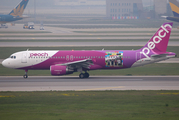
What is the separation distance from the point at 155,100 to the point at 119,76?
1545 centimetres

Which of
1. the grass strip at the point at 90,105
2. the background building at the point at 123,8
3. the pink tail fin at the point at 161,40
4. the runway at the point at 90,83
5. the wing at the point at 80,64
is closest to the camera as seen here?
the grass strip at the point at 90,105

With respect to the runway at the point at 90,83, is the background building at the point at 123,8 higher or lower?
higher

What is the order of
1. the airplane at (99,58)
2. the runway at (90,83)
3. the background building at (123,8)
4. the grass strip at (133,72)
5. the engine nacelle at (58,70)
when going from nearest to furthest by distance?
the runway at (90,83)
the engine nacelle at (58,70)
the airplane at (99,58)
the grass strip at (133,72)
the background building at (123,8)

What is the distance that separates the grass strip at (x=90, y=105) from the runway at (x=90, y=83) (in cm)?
258


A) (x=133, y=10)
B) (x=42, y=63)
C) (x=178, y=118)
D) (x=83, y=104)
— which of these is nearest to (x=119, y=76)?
(x=42, y=63)

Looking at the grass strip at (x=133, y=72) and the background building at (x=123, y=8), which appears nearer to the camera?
the grass strip at (x=133, y=72)

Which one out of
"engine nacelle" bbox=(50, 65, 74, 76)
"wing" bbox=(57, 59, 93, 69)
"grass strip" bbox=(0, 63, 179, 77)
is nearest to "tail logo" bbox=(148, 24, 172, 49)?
"grass strip" bbox=(0, 63, 179, 77)

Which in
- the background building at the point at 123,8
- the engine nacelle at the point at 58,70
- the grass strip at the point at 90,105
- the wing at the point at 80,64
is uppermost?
the background building at the point at 123,8

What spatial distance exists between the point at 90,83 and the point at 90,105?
11576 mm

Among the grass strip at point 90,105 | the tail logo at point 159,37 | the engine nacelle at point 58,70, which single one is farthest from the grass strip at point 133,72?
the grass strip at point 90,105

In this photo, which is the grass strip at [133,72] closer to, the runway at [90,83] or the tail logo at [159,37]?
the runway at [90,83]

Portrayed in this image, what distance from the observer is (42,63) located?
126 ft

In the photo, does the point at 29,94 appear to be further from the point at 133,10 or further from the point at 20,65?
the point at 133,10

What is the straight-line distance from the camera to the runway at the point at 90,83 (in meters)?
31.3
